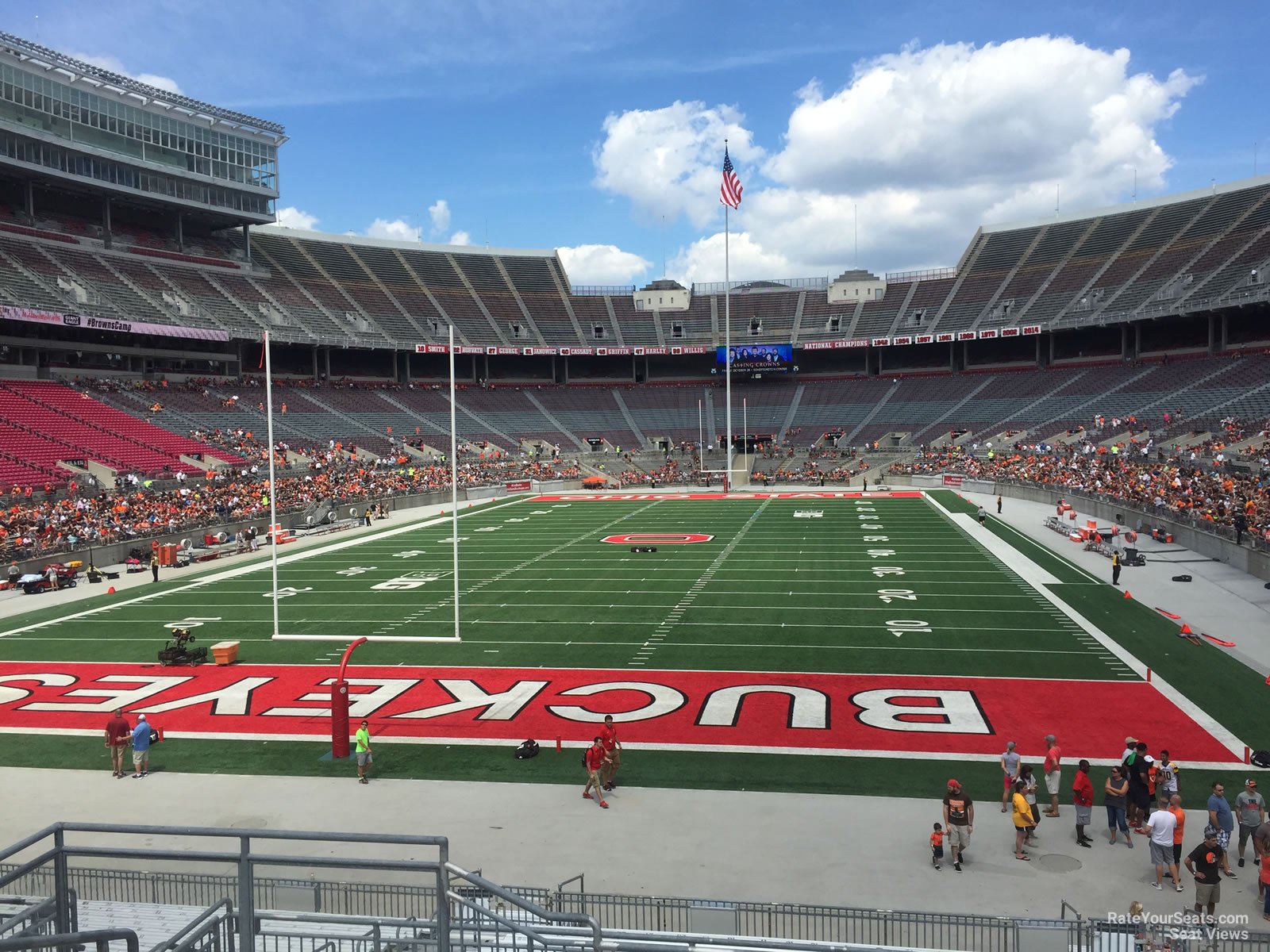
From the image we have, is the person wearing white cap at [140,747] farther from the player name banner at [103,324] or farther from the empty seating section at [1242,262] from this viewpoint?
the empty seating section at [1242,262]

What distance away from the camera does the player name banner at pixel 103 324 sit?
4322 centimetres

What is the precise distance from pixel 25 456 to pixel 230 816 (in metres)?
33.1

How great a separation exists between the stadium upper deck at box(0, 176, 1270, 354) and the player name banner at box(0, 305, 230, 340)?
50 centimetres

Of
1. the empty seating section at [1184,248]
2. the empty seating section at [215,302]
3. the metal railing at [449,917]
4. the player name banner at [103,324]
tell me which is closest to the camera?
the metal railing at [449,917]

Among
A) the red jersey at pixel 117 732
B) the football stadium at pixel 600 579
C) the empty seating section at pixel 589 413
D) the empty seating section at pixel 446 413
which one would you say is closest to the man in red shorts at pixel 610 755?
the football stadium at pixel 600 579

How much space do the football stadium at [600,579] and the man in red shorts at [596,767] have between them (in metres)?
0.05

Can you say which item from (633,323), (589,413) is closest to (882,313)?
(633,323)

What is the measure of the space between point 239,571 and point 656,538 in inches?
580

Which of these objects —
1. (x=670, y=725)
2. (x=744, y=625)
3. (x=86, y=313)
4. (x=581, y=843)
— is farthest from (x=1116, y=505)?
(x=86, y=313)

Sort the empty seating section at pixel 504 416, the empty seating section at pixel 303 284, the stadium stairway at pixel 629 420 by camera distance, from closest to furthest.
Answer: the empty seating section at pixel 303 284 < the empty seating section at pixel 504 416 < the stadium stairway at pixel 629 420

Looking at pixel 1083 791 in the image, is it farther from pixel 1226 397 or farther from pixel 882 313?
pixel 882 313

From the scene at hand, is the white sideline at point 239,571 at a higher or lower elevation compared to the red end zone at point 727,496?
lower

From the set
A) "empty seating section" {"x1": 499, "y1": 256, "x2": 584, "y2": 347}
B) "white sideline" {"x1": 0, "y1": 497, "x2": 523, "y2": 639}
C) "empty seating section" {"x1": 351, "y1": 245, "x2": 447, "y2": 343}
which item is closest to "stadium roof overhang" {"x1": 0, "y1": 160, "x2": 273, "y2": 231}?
"empty seating section" {"x1": 351, "y1": 245, "x2": 447, "y2": 343}

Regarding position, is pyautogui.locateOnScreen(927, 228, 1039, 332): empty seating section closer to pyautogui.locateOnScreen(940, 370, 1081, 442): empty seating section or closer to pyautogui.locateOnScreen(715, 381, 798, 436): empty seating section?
pyautogui.locateOnScreen(940, 370, 1081, 442): empty seating section
